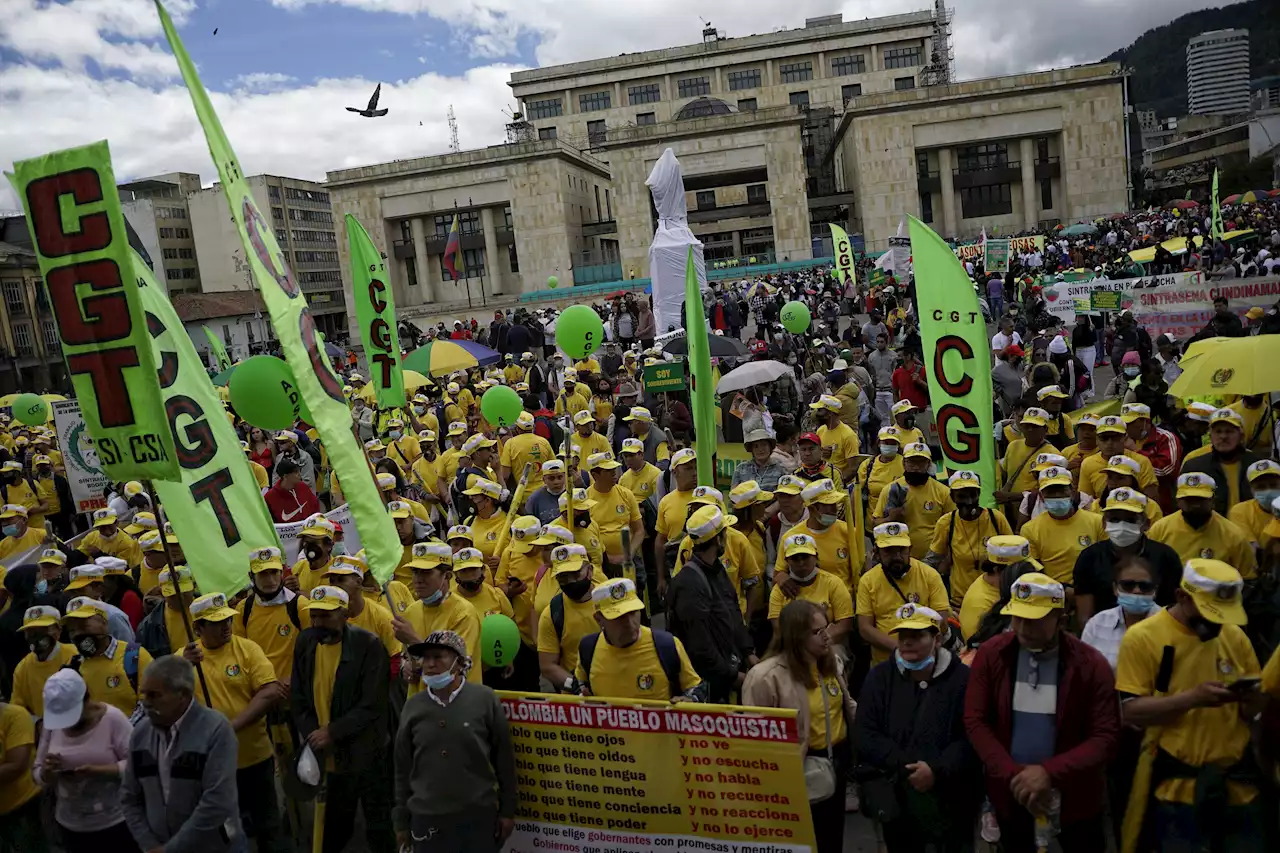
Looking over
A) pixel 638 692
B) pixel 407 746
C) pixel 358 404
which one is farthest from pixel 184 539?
pixel 358 404

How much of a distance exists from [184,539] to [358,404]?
11.2 meters

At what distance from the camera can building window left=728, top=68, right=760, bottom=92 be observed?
85.2 metres

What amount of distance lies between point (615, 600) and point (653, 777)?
2.72 ft

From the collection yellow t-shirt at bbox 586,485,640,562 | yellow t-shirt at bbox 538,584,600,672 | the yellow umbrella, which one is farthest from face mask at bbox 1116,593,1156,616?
yellow t-shirt at bbox 586,485,640,562

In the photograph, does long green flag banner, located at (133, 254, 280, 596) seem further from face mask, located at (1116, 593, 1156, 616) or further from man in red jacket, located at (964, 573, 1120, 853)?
face mask, located at (1116, 593, 1156, 616)

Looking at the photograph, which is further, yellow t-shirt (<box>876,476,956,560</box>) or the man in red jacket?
yellow t-shirt (<box>876,476,956,560</box>)

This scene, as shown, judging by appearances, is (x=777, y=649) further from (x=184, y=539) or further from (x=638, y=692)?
(x=184, y=539)

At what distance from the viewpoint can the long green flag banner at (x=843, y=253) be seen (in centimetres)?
2514

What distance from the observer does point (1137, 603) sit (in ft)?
14.8

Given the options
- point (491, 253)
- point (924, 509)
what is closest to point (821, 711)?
point (924, 509)

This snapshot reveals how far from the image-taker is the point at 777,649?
15.0 feet

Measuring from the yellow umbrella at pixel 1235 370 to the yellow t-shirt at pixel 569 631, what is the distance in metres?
4.81

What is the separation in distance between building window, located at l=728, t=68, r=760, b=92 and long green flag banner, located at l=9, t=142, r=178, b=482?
283 ft

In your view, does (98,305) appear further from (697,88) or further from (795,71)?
(795,71)
